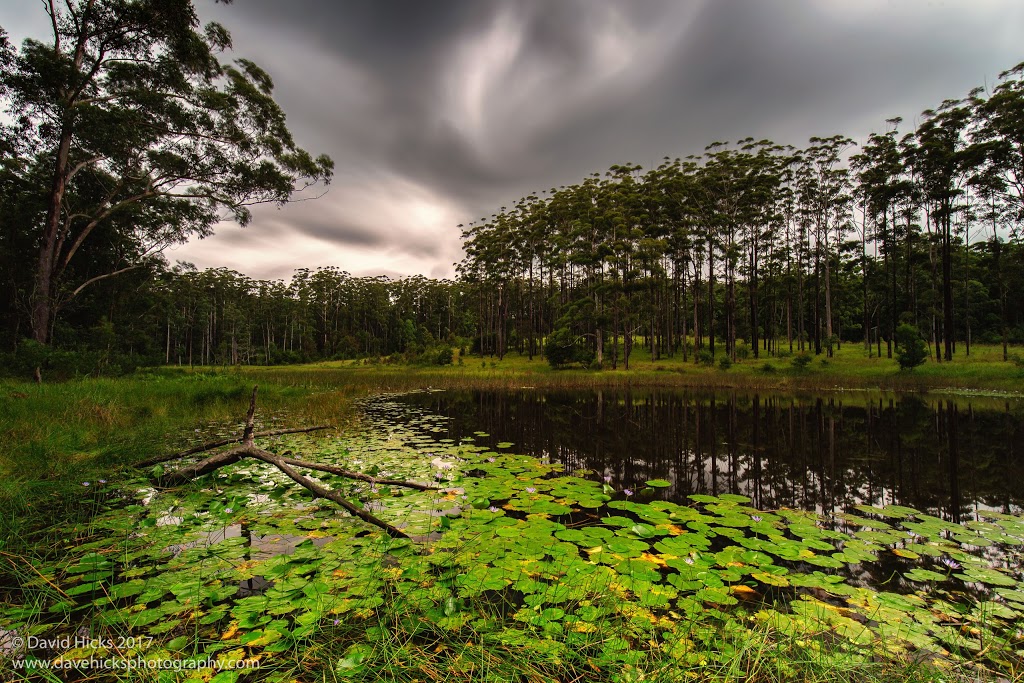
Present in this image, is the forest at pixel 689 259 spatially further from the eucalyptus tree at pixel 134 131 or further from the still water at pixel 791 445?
the still water at pixel 791 445

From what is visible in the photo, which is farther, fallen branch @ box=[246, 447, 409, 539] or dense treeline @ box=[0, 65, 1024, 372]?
dense treeline @ box=[0, 65, 1024, 372]

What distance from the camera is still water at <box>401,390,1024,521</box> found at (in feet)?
18.6

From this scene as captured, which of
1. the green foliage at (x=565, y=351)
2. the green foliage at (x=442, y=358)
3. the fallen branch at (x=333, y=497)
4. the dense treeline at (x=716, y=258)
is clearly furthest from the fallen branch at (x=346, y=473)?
the green foliage at (x=442, y=358)

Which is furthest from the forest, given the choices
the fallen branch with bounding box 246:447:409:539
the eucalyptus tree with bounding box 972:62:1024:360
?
the fallen branch with bounding box 246:447:409:539

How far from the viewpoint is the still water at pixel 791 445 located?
5.67m

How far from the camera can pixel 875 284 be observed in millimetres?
39656

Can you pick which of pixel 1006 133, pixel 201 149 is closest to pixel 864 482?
pixel 201 149

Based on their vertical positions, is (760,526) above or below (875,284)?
below

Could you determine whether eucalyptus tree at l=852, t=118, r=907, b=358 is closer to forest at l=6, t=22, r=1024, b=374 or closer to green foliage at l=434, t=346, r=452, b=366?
forest at l=6, t=22, r=1024, b=374

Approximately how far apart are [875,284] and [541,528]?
5228 cm

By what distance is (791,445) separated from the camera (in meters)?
8.64

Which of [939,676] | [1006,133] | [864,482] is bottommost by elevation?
[864,482]

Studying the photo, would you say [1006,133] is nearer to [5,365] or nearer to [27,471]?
[27,471]

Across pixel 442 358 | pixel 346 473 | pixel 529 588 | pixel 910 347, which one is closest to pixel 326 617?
pixel 529 588
